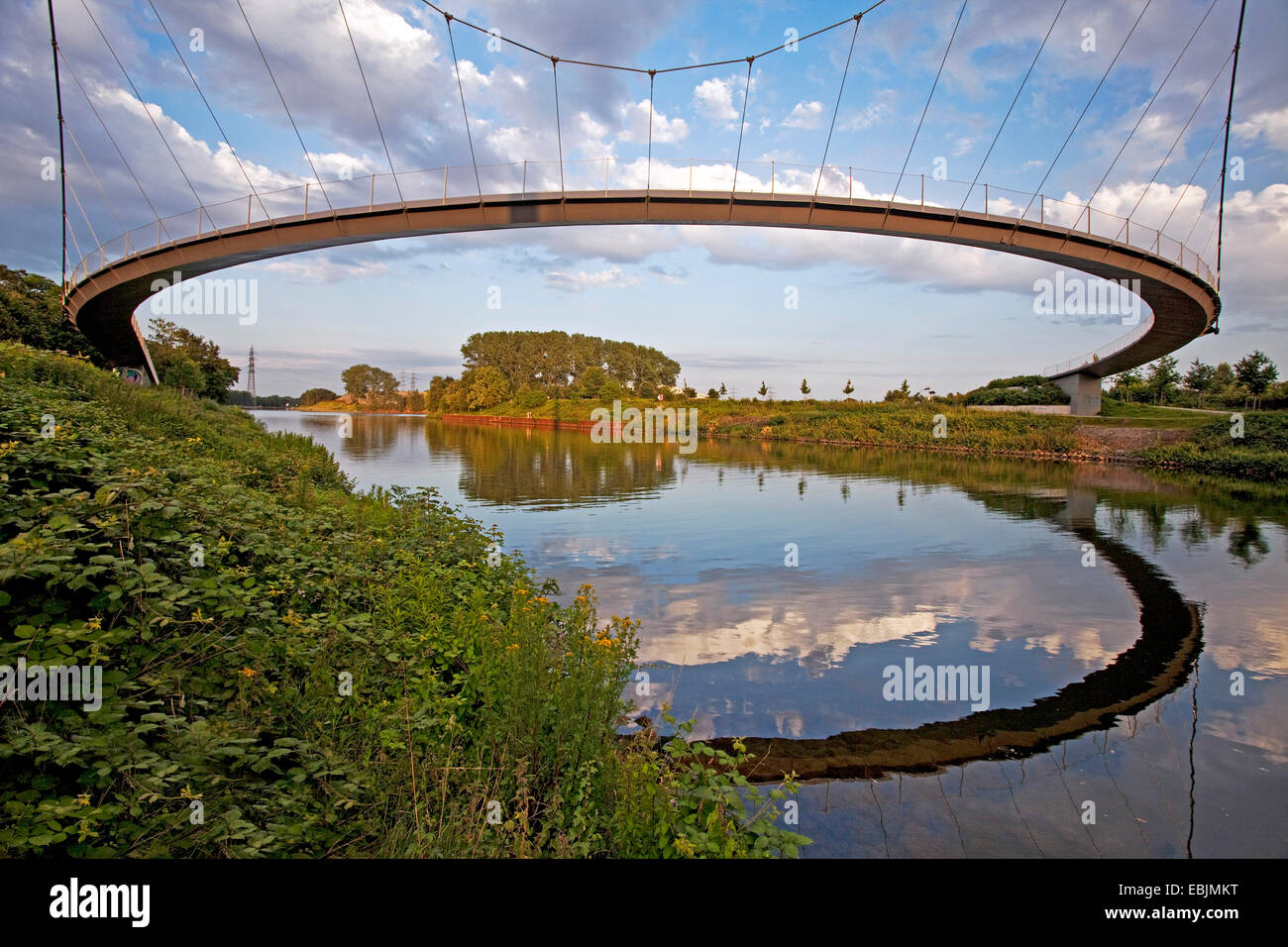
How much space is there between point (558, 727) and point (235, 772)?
2089 millimetres

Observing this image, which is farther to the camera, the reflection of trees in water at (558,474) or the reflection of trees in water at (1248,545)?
the reflection of trees in water at (558,474)

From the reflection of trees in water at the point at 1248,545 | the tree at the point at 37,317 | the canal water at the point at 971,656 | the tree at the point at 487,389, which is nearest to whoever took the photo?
the canal water at the point at 971,656

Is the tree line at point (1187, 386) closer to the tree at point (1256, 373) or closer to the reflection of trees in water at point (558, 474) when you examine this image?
the tree at point (1256, 373)

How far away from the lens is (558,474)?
3097 cm

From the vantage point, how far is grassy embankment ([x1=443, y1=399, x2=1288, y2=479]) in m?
37.6

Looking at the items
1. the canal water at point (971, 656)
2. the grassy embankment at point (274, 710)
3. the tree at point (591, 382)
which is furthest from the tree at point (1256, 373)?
the tree at point (591, 382)

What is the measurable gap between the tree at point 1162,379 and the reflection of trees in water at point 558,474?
2276 inches

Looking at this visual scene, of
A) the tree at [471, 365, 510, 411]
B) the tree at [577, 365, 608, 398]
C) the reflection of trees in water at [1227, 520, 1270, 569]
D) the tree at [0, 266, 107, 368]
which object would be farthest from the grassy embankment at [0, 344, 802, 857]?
the tree at [471, 365, 510, 411]

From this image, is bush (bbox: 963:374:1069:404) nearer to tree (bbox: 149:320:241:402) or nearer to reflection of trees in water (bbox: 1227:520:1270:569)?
reflection of trees in water (bbox: 1227:520:1270:569)

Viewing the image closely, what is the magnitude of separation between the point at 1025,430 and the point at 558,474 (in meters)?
39.5

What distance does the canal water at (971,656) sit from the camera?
5.77m

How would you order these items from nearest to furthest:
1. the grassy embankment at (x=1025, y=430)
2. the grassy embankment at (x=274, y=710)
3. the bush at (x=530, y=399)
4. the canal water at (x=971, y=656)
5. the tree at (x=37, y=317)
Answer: the grassy embankment at (x=274, y=710) < the canal water at (x=971, y=656) < the tree at (x=37, y=317) < the grassy embankment at (x=1025, y=430) < the bush at (x=530, y=399)

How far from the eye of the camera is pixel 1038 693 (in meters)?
8.20
